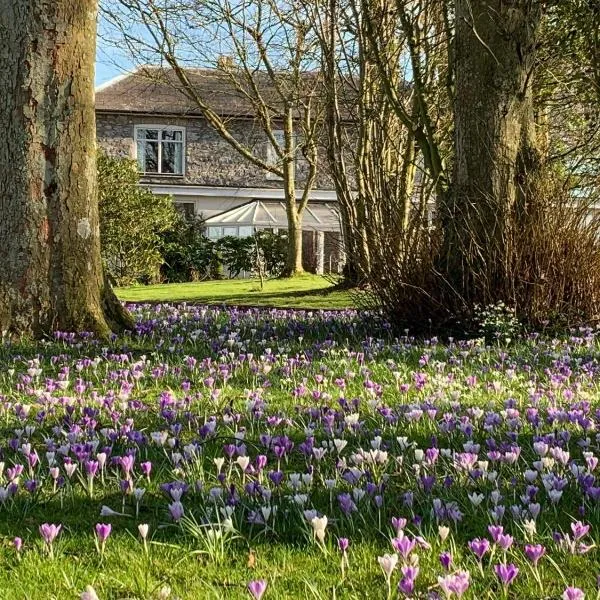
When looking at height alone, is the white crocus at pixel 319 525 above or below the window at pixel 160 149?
below

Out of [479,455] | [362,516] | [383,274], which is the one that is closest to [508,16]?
[383,274]

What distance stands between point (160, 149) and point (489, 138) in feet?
95.8

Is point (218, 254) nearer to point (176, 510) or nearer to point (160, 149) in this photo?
point (160, 149)

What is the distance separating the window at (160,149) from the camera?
35.3 m

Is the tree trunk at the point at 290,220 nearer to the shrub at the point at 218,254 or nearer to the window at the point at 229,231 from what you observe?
the shrub at the point at 218,254

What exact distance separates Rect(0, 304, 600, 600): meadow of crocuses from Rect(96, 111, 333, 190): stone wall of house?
3024cm

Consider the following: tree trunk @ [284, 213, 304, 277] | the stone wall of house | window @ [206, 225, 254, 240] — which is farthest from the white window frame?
tree trunk @ [284, 213, 304, 277]

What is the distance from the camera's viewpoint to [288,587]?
2094 mm

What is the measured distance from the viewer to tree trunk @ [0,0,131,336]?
764 cm

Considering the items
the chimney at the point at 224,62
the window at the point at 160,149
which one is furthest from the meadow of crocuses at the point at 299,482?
the window at the point at 160,149

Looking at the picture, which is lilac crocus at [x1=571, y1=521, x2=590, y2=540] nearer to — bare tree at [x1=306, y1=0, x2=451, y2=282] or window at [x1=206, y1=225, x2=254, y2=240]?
bare tree at [x1=306, y1=0, x2=451, y2=282]

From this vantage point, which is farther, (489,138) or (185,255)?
(185,255)

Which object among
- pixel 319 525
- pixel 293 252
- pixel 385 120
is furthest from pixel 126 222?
pixel 319 525

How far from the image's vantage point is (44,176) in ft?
25.3
